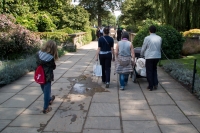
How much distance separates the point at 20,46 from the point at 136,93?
7.86 m

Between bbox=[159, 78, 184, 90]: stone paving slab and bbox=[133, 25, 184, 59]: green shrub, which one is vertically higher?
bbox=[133, 25, 184, 59]: green shrub

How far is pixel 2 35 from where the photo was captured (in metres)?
11.2

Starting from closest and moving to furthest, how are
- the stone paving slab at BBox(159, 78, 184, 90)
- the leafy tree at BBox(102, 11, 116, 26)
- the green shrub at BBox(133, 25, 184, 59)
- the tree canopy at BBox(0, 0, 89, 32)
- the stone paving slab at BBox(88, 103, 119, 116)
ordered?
the stone paving slab at BBox(88, 103, 119, 116) < the stone paving slab at BBox(159, 78, 184, 90) < the green shrub at BBox(133, 25, 184, 59) < the tree canopy at BBox(0, 0, 89, 32) < the leafy tree at BBox(102, 11, 116, 26)

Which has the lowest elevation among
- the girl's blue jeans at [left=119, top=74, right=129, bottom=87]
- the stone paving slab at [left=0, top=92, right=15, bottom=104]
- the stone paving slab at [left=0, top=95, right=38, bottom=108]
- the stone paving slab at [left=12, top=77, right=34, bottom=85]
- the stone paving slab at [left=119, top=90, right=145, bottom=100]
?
the stone paving slab at [left=119, top=90, right=145, bottom=100]

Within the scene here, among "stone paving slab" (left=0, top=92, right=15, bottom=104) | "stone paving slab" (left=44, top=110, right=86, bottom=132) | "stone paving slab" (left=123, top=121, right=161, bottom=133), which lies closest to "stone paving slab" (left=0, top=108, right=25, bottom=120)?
"stone paving slab" (left=0, top=92, right=15, bottom=104)

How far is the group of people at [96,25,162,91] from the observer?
5.92 metres

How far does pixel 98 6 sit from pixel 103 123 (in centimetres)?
3902

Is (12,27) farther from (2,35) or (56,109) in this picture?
(56,109)

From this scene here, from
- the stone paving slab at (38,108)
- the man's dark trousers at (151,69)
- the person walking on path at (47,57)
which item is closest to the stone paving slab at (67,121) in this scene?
the stone paving slab at (38,108)

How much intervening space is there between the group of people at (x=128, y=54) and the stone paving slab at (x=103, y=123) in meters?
2.05

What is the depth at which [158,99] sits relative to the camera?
5.45 metres

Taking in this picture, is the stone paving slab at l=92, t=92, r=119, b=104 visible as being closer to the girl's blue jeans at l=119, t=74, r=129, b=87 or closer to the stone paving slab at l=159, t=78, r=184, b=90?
the girl's blue jeans at l=119, t=74, r=129, b=87

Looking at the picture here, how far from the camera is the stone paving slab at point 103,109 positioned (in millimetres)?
4566

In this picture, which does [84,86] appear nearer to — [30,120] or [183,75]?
[30,120]
